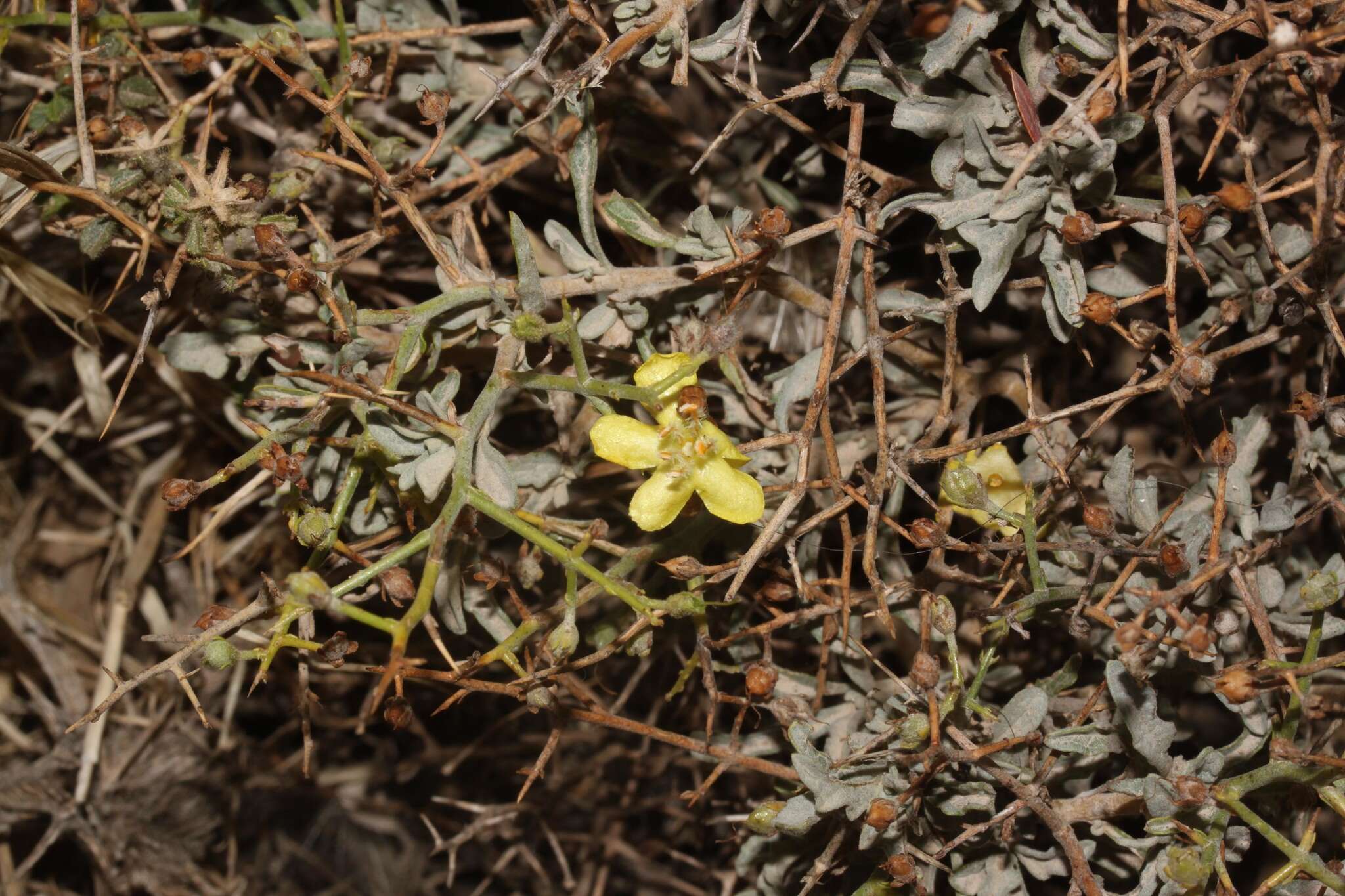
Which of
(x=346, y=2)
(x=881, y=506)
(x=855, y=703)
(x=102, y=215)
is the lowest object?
(x=855, y=703)

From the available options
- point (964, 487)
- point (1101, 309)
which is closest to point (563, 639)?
point (964, 487)

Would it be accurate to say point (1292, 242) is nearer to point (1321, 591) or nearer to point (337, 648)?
point (1321, 591)

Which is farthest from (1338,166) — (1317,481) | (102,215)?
(102,215)

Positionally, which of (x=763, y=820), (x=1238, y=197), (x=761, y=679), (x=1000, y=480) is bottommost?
(x=763, y=820)

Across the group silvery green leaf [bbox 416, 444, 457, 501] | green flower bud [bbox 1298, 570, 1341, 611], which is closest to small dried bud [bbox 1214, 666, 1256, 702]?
green flower bud [bbox 1298, 570, 1341, 611]

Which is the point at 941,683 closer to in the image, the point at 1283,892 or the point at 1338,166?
the point at 1283,892

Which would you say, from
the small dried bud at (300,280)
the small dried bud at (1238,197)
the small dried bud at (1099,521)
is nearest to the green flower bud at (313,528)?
the small dried bud at (300,280)
